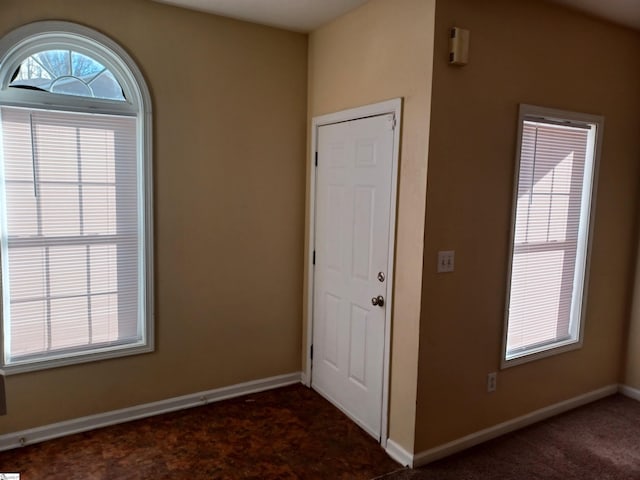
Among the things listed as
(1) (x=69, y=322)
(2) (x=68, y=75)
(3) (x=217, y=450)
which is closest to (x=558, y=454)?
(3) (x=217, y=450)

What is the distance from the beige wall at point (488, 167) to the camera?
8.11 ft

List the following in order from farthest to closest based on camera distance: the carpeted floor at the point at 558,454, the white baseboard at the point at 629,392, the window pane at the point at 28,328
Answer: the white baseboard at the point at 629,392
the window pane at the point at 28,328
the carpeted floor at the point at 558,454

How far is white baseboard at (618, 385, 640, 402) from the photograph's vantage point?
348 centimetres

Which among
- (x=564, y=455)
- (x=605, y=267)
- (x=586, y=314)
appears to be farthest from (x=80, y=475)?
(x=605, y=267)

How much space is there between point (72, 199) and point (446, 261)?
2174 millimetres

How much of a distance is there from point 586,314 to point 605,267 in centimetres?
38

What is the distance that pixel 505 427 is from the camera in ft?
9.64

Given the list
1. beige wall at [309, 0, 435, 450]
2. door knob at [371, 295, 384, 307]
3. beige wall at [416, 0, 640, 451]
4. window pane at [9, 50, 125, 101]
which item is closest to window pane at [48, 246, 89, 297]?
window pane at [9, 50, 125, 101]

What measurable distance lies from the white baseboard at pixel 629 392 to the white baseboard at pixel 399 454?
2061mm

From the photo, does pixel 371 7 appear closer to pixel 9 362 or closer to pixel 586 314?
pixel 586 314

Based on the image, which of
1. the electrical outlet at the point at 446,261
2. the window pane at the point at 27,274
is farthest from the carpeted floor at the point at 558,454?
the window pane at the point at 27,274

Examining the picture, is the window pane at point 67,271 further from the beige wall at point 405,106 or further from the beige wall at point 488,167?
the beige wall at point 488,167

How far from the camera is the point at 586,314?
131 inches

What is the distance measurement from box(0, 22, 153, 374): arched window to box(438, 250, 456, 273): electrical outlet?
1769mm
